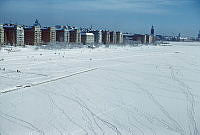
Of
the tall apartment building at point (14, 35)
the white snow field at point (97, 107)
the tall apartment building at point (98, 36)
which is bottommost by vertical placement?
the white snow field at point (97, 107)

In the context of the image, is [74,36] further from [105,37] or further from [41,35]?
[105,37]

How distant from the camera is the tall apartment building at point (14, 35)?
41362 mm

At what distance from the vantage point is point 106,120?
6.90 m

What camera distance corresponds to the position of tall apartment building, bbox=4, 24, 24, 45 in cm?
4136

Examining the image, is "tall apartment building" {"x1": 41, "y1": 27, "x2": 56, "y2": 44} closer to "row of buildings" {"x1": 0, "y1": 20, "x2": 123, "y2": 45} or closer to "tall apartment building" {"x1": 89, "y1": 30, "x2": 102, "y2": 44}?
"row of buildings" {"x1": 0, "y1": 20, "x2": 123, "y2": 45}

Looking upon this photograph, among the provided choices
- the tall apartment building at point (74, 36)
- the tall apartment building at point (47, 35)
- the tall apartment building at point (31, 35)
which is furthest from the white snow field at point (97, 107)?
the tall apartment building at point (74, 36)

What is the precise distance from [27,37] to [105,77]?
3336cm

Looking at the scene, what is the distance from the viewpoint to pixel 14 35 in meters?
41.4

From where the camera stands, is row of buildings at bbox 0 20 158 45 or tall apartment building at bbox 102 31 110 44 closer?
row of buildings at bbox 0 20 158 45

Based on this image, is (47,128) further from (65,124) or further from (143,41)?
(143,41)

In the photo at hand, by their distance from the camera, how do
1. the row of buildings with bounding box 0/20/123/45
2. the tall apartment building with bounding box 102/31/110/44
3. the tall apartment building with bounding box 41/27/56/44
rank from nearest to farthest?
the row of buildings with bounding box 0/20/123/45 → the tall apartment building with bounding box 41/27/56/44 → the tall apartment building with bounding box 102/31/110/44

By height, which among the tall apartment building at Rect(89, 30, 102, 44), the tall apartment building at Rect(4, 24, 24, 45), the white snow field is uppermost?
the tall apartment building at Rect(89, 30, 102, 44)

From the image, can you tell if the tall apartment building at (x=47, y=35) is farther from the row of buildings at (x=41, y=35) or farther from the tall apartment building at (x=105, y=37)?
the tall apartment building at (x=105, y=37)

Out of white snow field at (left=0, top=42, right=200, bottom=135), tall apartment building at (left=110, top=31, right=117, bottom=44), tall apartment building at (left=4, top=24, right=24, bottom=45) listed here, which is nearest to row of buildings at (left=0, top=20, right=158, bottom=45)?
tall apartment building at (left=4, top=24, right=24, bottom=45)
